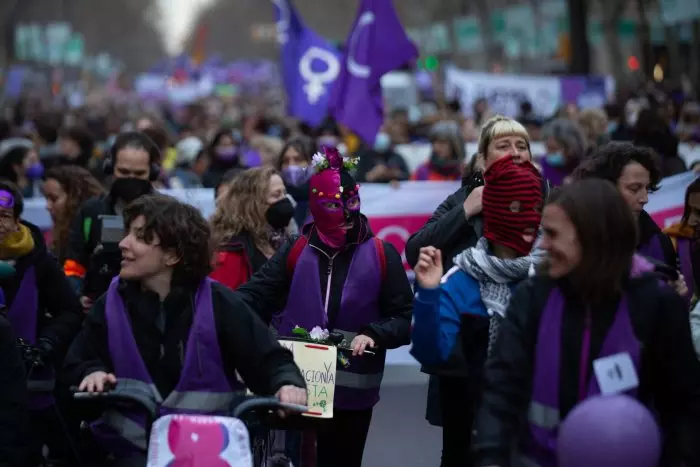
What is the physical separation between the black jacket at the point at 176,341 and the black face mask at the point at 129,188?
3.03 metres

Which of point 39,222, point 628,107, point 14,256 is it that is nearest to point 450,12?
point 628,107

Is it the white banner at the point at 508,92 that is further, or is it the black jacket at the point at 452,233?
the white banner at the point at 508,92

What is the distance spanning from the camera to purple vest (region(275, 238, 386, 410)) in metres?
6.63

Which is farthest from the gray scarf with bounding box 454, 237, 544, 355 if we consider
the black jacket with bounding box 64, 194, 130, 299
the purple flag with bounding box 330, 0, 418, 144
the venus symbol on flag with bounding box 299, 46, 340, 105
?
the venus symbol on flag with bounding box 299, 46, 340, 105

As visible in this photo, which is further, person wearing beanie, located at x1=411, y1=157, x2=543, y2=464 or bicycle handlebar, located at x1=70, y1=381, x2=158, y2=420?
person wearing beanie, located at x1=411, y1=157, x2=543, y2=464

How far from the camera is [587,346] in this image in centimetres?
452

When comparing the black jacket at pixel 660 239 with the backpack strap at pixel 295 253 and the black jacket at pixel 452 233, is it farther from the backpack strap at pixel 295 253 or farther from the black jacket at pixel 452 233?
the backpack strap at pixel 295 253

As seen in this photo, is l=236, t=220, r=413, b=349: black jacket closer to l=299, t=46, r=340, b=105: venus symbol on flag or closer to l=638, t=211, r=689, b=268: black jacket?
l=638, t=211, r=689, b=268: black jacket

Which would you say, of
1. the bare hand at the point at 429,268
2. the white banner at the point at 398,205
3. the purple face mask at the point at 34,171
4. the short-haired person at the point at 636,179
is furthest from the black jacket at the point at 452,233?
the purple face mask at the point at 34,171

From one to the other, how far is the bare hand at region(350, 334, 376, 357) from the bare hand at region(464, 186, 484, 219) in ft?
2.21

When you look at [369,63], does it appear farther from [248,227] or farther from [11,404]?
[11,404]

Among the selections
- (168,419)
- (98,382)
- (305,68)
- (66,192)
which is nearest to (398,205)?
(66,192)

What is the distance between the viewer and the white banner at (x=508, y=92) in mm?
25797

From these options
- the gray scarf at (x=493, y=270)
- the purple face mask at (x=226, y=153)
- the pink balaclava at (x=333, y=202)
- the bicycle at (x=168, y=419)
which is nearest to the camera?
the bicycle at (x=168, y=419)
